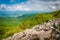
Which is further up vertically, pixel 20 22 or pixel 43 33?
pixel 20 22

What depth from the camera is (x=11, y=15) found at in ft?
12.2

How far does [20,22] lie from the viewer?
12.2ft

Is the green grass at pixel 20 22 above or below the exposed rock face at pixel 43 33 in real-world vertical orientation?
above

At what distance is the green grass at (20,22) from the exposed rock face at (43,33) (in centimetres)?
9

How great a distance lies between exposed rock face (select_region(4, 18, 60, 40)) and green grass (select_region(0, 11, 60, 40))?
9 centimetres

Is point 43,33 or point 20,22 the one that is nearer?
point 43,33

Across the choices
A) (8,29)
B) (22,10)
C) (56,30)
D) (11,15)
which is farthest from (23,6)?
(56,30)

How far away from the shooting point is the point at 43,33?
3545 mm

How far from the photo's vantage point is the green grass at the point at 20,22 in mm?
3623

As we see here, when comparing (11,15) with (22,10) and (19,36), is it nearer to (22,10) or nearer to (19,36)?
(22,10)

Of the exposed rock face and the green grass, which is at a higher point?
the green grass

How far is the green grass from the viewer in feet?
11.9

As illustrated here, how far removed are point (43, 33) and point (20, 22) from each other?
0.56 metres

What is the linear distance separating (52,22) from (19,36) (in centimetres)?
77
